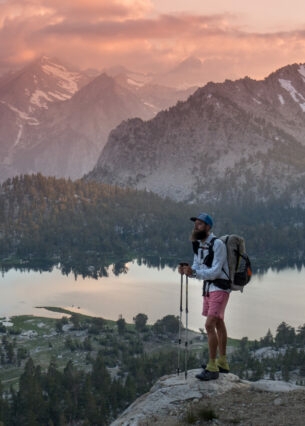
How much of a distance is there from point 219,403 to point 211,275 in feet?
13.5

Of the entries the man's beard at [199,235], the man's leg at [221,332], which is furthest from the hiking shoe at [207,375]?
the man's beard at [199,235]

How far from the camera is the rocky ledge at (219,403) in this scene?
67.7 ft

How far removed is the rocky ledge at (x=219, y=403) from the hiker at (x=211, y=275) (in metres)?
0.80

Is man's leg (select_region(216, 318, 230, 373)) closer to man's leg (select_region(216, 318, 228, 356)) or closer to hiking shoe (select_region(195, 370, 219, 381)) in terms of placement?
man's leg (select_region(216, 318, 228, 356))

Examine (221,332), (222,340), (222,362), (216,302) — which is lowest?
(222,362)

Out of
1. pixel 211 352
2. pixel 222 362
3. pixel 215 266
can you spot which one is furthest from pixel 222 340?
pixel 215 266

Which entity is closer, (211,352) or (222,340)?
(211,352)

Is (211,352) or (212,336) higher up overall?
(212,336)

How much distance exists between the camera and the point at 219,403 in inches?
863

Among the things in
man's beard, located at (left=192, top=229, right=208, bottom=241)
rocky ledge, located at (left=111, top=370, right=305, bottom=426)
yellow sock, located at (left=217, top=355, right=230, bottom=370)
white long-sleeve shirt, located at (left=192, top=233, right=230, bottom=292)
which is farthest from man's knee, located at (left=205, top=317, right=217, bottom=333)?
man's beard, located at (left=192, top=229, right=208, bottom=241)

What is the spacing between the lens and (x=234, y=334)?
14475 cm

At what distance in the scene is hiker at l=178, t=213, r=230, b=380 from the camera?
74.8 feet

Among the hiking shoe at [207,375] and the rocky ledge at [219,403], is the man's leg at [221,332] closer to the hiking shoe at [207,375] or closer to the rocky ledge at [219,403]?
the hiking shoe at [207,375]

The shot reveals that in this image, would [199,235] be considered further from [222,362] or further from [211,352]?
[222,362]
